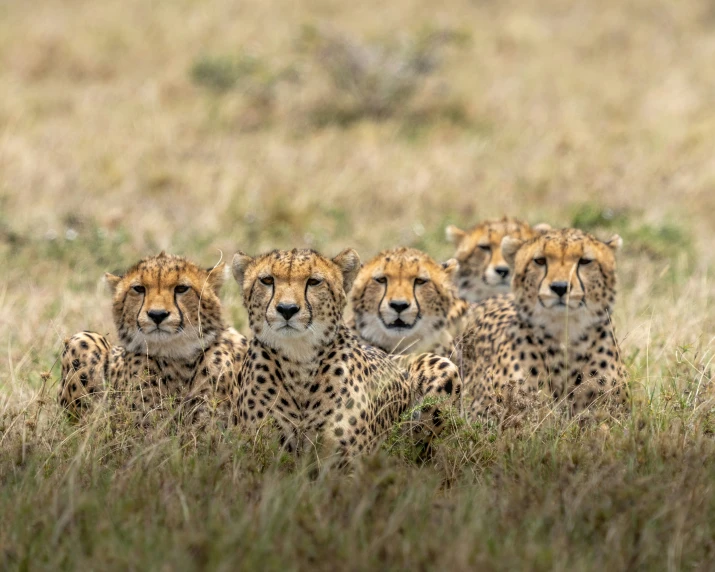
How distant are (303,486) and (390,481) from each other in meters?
0.25

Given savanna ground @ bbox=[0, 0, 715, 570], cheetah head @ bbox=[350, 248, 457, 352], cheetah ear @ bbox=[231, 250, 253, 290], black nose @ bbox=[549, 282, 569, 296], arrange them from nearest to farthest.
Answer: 1. savanna ground @ bbox=[0, 0, 715, 570]
2. cheetah ear @ bbox=[231, 250, 253, 290]
3. black nose @ bbox=[549, 282, 569, 296]
4. cheetah head @ bbox=[350, 248, 457, 352]

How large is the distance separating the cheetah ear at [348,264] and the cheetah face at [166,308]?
57cm

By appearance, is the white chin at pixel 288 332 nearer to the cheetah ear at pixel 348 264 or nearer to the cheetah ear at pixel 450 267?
the cheetah ear at pixel 348 264

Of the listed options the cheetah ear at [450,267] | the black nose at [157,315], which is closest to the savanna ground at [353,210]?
the black nose at [157,315]

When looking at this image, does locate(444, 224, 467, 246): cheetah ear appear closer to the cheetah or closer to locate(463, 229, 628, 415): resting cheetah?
the cheetah

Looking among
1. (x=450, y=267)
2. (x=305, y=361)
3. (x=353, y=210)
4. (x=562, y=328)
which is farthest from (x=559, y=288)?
(x=353, y=210)

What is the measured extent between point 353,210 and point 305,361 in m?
4.99

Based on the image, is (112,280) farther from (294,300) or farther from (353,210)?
(353,210)

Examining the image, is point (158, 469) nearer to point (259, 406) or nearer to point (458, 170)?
point (259, 406)

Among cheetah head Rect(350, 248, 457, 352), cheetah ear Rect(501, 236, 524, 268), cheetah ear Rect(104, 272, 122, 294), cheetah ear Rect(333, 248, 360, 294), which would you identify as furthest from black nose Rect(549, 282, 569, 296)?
cheetah ear Rect(104, 272, 122, 294)

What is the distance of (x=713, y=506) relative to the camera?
326cm

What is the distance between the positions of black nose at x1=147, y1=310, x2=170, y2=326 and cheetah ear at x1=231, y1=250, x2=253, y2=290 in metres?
0.33

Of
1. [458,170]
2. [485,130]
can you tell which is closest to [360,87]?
[485,130]

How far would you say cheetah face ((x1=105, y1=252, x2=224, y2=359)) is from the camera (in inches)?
168
